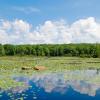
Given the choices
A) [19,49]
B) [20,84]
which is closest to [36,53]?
[19,49]

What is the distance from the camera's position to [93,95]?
18.1 m

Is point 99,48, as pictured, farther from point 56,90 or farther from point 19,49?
point 56,90

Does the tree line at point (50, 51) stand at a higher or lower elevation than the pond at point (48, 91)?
higher

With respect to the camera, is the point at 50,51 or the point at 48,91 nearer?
the point at 48,91

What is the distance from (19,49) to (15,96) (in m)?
91.7

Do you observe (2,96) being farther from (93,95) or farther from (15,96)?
(93,95)

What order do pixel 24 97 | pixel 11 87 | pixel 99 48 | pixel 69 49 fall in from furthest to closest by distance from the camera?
pixel 69 49
pixel 99 48
pixel 11 87
pixel 24 97

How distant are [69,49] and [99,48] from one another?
27.5m

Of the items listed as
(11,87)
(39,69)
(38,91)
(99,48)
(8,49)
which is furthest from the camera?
(8,49)

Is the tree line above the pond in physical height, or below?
above

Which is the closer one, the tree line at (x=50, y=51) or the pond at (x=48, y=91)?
the pond at (x=48, y=91)

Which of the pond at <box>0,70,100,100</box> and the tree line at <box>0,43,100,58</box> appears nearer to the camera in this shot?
the pond at <box>0,70,100,100</box>

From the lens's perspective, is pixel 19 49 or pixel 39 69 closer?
pixel 39 69

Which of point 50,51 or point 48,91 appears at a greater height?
point 50,51
